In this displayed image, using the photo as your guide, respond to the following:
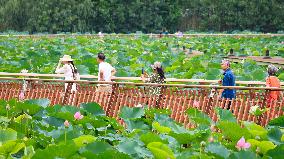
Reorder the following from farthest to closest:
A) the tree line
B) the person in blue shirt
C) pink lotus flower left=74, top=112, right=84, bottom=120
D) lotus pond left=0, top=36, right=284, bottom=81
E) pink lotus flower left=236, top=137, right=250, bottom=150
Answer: the tree line → lotus pond left=0, top=36, right=284, bottom=81 → the person in blue shirt → pink lotus flower left=74, top=112, right=84, bottom=120 → pink lotus flower left=236, top=137, right=250, bottom=150

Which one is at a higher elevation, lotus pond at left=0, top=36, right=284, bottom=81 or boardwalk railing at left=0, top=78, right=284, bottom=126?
boardwalk railing at left=0, top=78, right=284, bottom=126

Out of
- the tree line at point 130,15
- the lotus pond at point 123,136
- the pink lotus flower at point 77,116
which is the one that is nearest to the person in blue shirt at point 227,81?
the lotus pond at point 123,136

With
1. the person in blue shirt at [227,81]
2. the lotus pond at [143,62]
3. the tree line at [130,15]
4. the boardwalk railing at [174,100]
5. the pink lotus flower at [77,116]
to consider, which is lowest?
the tree line at [130,15]

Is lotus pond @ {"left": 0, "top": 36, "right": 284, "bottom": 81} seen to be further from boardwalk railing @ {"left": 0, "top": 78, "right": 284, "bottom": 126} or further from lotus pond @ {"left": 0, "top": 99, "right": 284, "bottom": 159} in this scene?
lotus pond @ {"left": 0, "top": 99, "right": 284, "bottom": 159}

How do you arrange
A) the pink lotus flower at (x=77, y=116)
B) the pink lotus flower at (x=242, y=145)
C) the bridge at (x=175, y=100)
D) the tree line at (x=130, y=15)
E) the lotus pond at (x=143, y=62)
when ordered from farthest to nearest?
1. the tree line at (x=130, y=15)
2. the lotus pond at (x=143, y=62)
3. the bridge at (x=175, y=100)
4. the pink lotus flower at (x=77, y=116)
5. the pink lotus flower at (x=242, y=145)

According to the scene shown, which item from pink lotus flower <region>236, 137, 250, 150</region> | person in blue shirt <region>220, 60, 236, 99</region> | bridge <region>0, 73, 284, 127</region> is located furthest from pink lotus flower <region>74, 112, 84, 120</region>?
person in blue shirt <region>220, 60, 236, 99</region>

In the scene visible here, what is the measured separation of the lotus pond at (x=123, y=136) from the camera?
5.46m

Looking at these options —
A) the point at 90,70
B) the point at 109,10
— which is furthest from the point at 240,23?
the point at 90,70

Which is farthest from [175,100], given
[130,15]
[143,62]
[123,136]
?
[130,15]

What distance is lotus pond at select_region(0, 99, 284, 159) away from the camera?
17.9 feet

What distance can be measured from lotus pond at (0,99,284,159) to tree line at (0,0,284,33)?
32.5m

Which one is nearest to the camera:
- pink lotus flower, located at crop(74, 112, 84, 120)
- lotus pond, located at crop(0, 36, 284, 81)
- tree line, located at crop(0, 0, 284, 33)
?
pink lotus flower, located at crop(74, 112, 84, 120)

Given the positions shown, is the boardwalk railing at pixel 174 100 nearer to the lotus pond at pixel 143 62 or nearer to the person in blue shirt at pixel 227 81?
the person in blue shirt at pixel 227 81

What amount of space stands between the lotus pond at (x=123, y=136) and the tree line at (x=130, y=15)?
1280 inches
